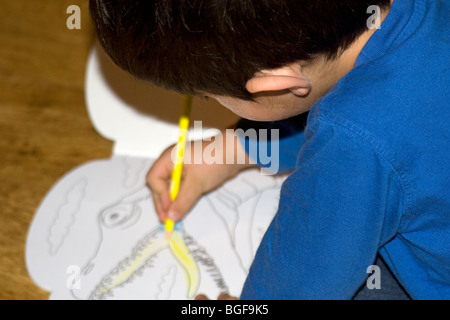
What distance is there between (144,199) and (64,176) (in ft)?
0.35

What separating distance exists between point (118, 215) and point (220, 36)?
35cm

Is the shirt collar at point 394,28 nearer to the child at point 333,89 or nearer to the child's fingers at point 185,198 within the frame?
the child at point 333,89

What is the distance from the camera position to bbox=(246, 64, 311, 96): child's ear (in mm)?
482

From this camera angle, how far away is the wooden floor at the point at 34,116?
29.1 inches

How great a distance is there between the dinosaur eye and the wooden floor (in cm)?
9

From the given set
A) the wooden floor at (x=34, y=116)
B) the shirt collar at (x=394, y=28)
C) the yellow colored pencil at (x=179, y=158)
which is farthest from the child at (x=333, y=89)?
the wooden floor at (x=34, y=116)

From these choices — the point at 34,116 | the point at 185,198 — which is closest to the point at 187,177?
the point at 185,198

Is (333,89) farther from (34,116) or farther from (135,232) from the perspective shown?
(34,116)

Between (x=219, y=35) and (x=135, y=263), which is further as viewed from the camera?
(x=135, y=263)

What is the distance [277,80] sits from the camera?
481 mm

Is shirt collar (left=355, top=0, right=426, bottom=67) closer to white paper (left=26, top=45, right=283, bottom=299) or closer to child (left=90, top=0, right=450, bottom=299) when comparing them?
child (left=90, top=0, right=450, bottom=299)

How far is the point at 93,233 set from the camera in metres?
0.72
